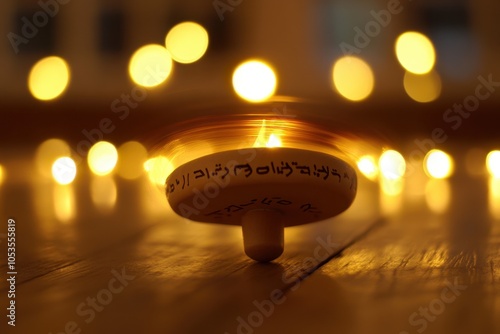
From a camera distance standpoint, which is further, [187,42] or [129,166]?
[187,42]

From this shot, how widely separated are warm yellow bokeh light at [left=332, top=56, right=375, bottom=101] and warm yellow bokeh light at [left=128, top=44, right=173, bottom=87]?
14.8 inches

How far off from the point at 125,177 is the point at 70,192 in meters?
0.13

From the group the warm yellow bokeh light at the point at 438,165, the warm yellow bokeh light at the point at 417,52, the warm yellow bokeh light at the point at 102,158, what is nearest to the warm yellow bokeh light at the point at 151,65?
the warm yellow bokeh light at the point at 102,158

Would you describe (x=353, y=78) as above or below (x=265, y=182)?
above

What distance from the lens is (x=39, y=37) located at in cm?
135

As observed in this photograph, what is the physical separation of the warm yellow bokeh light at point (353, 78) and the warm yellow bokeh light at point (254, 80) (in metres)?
0.14

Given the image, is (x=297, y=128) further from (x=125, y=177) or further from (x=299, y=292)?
(x=125, y=177)

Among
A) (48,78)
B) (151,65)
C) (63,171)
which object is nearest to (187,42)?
(151,65)

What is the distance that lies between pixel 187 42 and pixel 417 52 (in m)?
0.50

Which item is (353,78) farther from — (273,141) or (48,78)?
(273,141)

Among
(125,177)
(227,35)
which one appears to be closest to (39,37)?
(227,35)

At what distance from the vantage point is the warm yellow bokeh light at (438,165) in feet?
2.75

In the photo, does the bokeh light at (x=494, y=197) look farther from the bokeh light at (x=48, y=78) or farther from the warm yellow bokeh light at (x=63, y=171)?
the bokeh light at (x=48, y=78)

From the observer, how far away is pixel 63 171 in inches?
32.4
